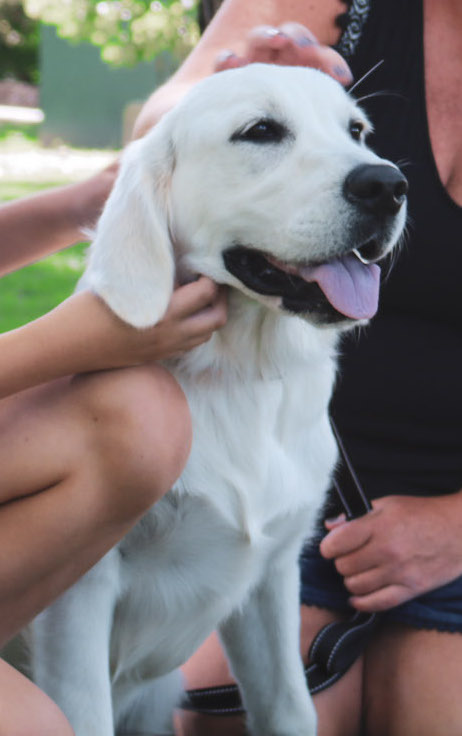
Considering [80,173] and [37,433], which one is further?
[80,173]

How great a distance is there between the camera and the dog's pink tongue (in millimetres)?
1559

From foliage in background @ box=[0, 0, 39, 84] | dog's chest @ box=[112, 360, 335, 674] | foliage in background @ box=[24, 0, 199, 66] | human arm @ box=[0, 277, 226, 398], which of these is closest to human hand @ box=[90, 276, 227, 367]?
human arm @ box=[0, 277, 226, 398]

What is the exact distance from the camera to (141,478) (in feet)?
5.25

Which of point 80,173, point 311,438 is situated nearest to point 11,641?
point 311,438

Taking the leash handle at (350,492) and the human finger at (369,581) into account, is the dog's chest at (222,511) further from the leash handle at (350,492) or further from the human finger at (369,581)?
the human finger at (369,581)

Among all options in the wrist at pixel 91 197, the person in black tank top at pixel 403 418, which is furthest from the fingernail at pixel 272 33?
the wrist at pixel 91 197

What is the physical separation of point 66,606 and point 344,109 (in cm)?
100

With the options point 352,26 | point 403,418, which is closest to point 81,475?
point 403,418

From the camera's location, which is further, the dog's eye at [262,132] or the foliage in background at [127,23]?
the foliage in background at [127,23]

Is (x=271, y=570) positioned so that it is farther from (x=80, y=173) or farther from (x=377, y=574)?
(x=80, y=173)

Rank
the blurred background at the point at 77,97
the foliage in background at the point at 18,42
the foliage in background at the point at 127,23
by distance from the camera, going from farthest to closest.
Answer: the foliage in background at the point at 18,42 → the foliage in background at the point at 127,23 → the blurred background at the point at 77,97

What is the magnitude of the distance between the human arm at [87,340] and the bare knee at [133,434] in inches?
1.6

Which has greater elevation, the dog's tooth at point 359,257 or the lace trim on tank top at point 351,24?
the lace trim on tank top at point 351,24

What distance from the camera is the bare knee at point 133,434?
63.2 inches
